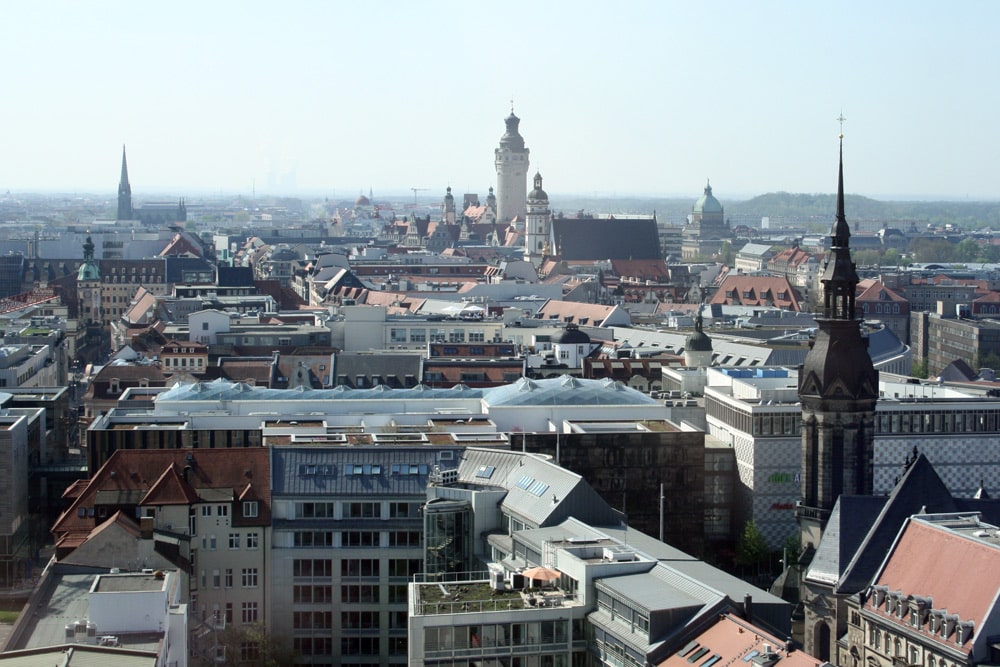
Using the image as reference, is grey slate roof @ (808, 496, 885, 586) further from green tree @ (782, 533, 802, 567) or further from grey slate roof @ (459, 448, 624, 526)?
green tree @ (782, 533, 802, 567)

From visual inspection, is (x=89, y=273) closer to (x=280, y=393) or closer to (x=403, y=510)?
(x=280, y=393)

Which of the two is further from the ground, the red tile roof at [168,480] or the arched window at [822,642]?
the red tile roof at [168,480]

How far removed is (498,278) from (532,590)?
137612 mm

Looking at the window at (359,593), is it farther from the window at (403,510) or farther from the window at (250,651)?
the window at (250,651)

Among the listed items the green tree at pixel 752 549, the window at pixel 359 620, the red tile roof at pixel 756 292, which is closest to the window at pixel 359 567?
the window at pixel 359 620

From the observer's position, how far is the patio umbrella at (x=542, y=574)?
5425cm

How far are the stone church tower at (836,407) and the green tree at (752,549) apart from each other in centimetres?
1408

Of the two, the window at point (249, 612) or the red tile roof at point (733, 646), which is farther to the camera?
the window at point (249, 612)

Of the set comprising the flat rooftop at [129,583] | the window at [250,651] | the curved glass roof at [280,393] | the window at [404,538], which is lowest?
the window at [250,651]

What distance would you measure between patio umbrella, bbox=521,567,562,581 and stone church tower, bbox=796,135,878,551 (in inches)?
551

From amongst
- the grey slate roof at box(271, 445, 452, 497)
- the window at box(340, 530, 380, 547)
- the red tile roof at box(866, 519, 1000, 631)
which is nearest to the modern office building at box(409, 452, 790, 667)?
the red tile roof at box(866, 519, 1000, 631)

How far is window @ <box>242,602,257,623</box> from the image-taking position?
6700 cm

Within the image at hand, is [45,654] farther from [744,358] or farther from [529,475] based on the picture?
[744,358]

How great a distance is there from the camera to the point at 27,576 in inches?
3044
